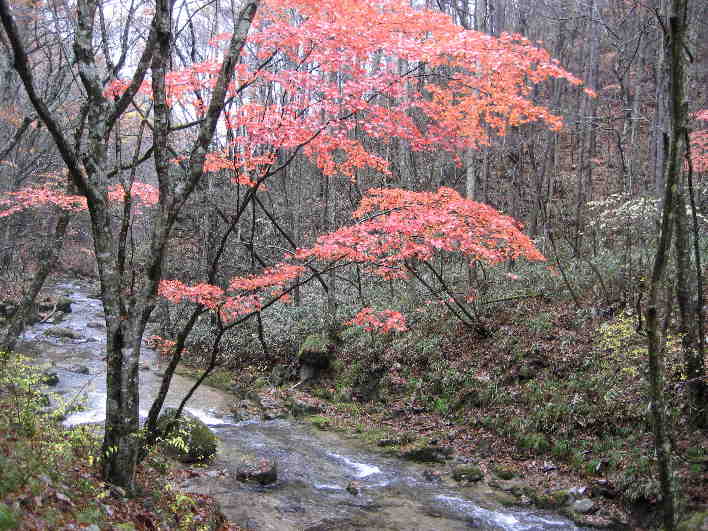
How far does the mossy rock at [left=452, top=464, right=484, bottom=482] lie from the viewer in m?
9.13

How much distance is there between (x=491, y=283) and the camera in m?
15.5

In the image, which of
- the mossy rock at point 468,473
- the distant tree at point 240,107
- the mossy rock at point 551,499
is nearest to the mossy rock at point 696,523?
the mossy rock at point 551,499

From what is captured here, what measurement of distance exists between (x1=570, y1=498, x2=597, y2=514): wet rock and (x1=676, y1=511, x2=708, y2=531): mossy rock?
5.41ft

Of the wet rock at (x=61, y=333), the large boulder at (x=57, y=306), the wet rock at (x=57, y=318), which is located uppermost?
the large boulder at (x=57, y=306)

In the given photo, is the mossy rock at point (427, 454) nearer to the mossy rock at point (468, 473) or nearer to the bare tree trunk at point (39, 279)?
the mossy rock at point (468, 473)

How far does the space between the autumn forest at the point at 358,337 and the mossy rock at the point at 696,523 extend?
0.09 feet

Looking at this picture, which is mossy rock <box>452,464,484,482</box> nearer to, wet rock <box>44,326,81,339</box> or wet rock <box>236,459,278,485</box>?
wet rock <box>236,459,278,485</box>

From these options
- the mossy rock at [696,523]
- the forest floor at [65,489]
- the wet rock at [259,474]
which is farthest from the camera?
the wet rock at [259,474]

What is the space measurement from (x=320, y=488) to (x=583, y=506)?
430 centimetres

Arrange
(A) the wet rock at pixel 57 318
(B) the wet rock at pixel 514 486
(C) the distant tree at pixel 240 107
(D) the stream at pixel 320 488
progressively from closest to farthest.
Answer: (C) the distant tree at pixel 240 107, (D) the stream at pixel 320 488, (B) the wet rock at pixel 514 486, (A) the wet rock at pixel 57 318

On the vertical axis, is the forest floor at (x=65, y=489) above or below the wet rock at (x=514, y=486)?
above

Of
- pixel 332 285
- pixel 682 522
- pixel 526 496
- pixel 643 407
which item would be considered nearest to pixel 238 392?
pixel 332 285

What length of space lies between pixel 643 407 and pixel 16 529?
9050 mm

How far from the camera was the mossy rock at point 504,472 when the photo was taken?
29.7ft
